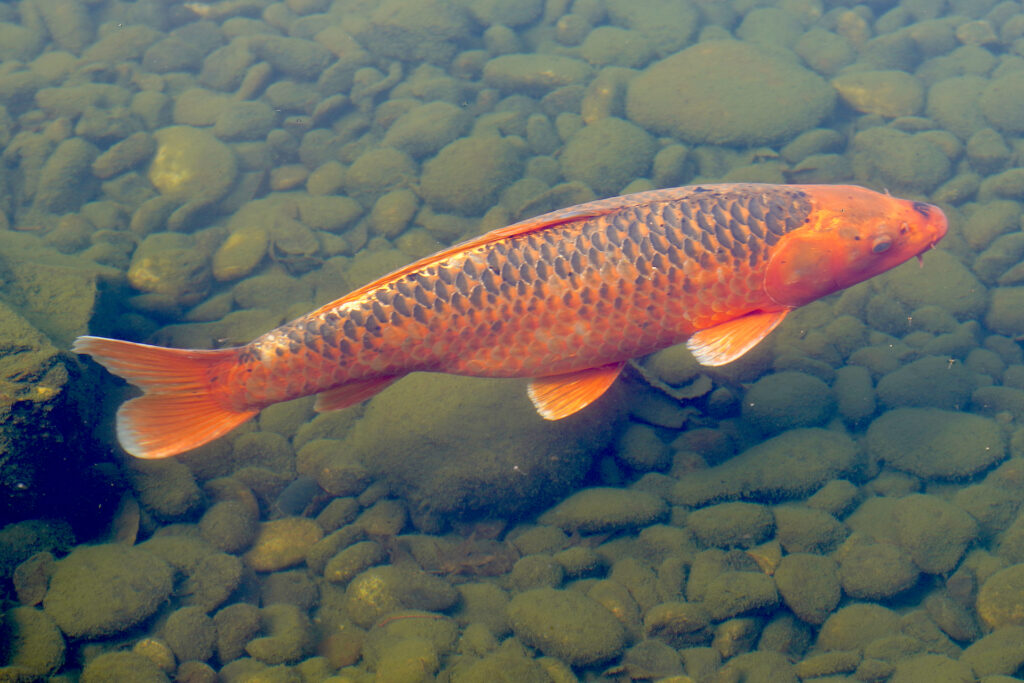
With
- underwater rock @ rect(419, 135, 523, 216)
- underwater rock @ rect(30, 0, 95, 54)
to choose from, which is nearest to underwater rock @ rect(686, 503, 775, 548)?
underwater rock @ rect(419, 135, 523, 216)

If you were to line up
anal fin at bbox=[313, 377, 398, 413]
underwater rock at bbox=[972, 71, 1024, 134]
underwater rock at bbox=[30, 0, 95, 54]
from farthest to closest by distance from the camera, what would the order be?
underwater rock at bbox=[30, 0, 95, 54] → underwater rock at bbox=[972, 71, 1024, 134] → anal fin at bbox=[313, 377, 398, 413]

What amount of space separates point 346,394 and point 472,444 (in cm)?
143

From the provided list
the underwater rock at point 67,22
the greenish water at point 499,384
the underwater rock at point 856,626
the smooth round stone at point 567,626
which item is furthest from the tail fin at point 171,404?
the underwater rock at point 67,22

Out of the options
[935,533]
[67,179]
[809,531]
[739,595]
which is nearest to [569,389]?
[739,595]

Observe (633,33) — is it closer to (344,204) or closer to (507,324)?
(344,204)

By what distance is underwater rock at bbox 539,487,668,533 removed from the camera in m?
4.90

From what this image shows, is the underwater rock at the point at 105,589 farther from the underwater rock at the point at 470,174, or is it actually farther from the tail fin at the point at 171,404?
the underwater rock at the point at 470,174

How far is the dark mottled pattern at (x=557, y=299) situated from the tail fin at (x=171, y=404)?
324 millimetres

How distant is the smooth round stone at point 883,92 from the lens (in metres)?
8.01

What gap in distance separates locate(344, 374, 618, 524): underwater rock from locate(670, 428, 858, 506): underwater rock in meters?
0.83

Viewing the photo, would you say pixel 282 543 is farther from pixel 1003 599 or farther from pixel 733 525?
pixel 1003 599

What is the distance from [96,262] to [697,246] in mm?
5541

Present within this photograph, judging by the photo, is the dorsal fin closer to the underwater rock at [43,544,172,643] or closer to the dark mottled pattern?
the dark mottled pattern

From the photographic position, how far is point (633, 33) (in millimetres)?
9156
